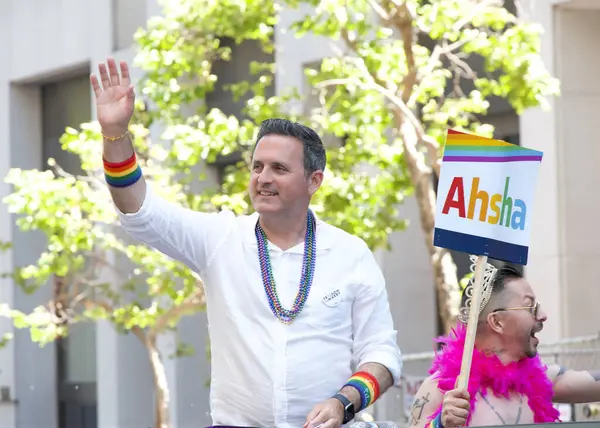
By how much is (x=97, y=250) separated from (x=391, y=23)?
9.17 meters

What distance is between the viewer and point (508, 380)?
16.5ft

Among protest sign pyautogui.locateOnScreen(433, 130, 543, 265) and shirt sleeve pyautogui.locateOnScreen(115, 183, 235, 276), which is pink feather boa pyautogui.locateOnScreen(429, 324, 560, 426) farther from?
shirt sleeve pyautogui.locateOnScreen(115, 183, 235, 276)

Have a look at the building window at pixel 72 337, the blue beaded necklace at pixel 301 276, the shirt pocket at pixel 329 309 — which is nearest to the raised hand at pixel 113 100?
the blue beaded necklace at pixel 301 276

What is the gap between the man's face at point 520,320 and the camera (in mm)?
5078

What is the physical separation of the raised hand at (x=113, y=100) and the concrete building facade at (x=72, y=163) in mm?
9571

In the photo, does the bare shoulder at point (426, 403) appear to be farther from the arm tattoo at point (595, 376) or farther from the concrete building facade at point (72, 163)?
the concrete building facade at point (72, 163)

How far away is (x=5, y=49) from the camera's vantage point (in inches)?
1029

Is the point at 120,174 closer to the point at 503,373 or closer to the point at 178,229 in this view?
the point at 178,229

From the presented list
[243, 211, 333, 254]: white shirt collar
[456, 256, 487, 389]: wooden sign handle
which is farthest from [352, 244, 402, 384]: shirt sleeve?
[456, 256, 487, 389]: wooden sign handle

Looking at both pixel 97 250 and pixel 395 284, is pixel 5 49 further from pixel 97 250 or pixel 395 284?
pixel 395 284

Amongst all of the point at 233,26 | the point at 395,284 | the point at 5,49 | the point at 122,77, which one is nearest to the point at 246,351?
the point at 122,77

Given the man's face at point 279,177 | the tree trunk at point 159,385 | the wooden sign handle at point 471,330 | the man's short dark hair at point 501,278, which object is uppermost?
the man's face at point 279,177

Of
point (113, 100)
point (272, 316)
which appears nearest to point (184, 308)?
point (272, 316)

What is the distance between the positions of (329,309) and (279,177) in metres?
0.44
